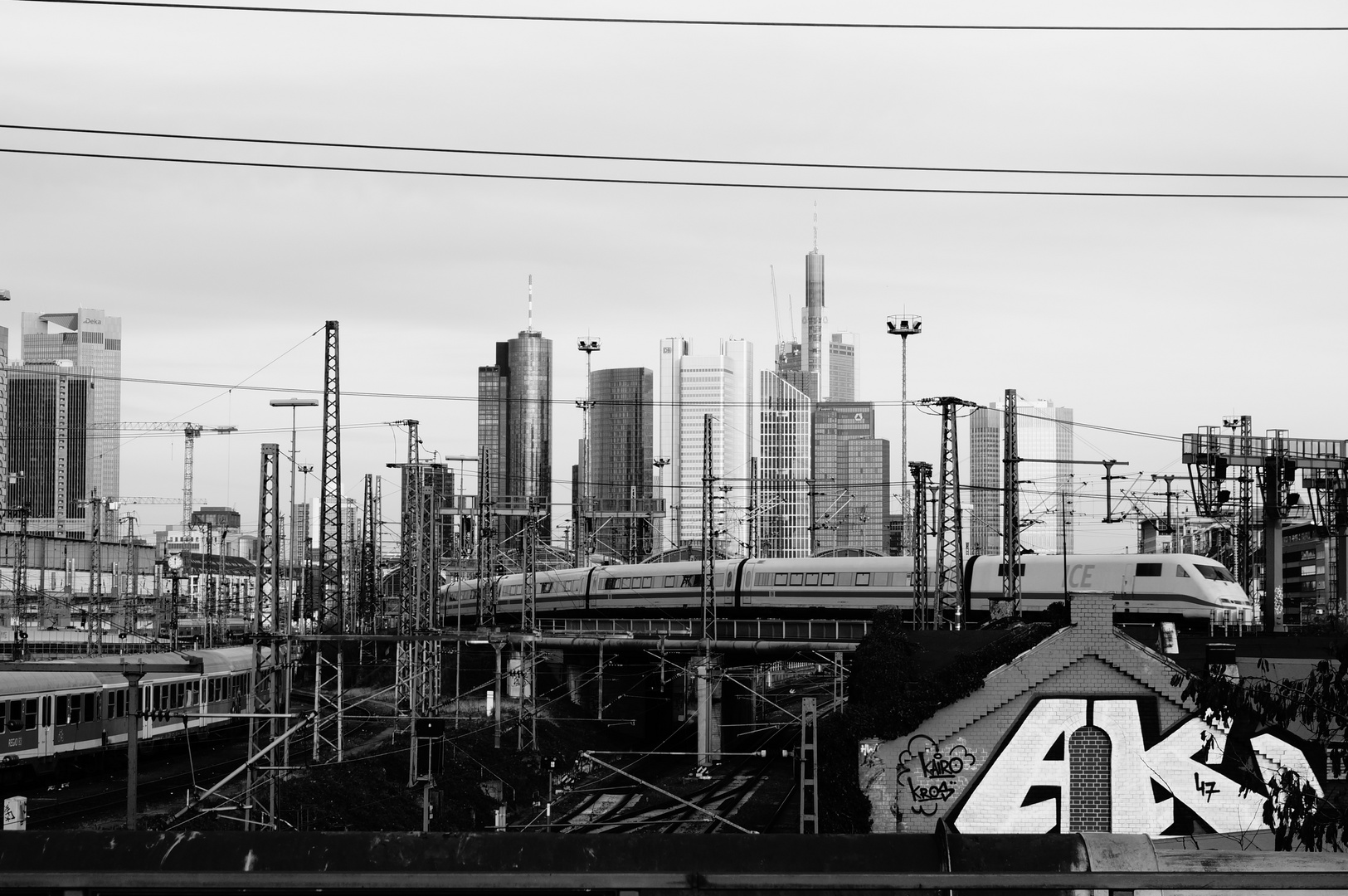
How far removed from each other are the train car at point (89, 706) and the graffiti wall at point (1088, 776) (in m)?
17.8

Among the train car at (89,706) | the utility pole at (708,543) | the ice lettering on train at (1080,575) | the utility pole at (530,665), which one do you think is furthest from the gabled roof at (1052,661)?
the ice lettering on train at (1080,575)

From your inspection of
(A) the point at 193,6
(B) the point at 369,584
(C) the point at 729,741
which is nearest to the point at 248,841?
(A) the point at 193,6

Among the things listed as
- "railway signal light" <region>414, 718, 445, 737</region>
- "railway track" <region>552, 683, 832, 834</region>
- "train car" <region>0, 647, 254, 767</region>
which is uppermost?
"railway signal light" <region>414, 718, 445, 737</region>

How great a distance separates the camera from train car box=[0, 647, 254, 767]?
119 ft

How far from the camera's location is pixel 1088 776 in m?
29.0

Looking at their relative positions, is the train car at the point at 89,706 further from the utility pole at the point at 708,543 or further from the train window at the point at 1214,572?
the train window at the point at 1214,572

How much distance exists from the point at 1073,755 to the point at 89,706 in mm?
30130

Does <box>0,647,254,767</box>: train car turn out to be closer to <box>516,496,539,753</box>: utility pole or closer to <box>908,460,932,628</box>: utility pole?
<box>516,496,539,753</box>: utility pole

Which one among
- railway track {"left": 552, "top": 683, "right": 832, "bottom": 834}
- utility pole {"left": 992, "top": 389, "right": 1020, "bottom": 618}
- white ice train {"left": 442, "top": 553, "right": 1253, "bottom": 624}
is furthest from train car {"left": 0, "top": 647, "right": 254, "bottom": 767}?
utility pole {"left": 992, "top": 389, "right": 1020, "bottom": 618}

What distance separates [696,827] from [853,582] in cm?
1942

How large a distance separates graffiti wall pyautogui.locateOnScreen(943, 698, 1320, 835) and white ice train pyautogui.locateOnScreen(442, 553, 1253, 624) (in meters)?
13.9

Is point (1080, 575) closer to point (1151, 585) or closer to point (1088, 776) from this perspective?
point (1151, 585)

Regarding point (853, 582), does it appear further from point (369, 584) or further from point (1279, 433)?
point (369, 584)

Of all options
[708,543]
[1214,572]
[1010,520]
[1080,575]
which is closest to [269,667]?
[708,543]
